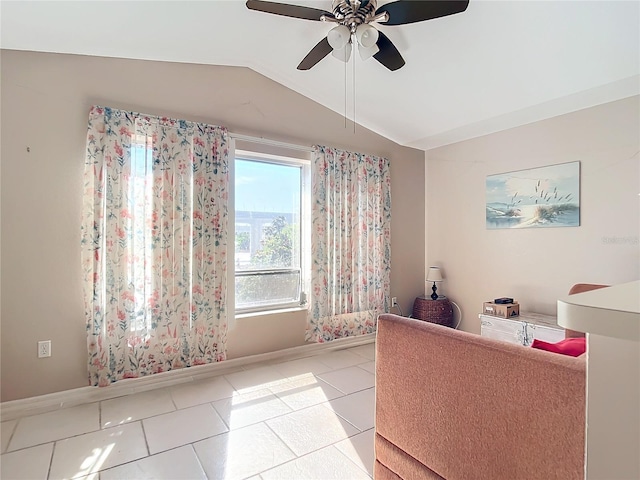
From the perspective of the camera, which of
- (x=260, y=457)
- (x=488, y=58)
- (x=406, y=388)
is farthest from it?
(x=488, y=58)

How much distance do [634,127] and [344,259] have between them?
113 inches

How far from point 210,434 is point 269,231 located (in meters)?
1.97

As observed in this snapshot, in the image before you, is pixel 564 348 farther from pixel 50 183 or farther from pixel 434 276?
pixel 50 183

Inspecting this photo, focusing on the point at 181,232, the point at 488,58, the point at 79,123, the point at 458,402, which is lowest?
the point at 458,402

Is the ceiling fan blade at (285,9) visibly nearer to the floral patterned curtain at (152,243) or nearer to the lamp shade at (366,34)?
the lamp shade at (366,34)

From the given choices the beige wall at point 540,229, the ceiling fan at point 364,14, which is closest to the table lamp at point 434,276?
the beige wall at point 540,229

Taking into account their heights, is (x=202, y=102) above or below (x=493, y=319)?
above

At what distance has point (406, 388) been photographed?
1387 mm

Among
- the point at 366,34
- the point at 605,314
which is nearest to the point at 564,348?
the point at 605,314

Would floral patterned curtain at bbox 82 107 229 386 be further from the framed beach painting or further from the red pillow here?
the framed beach painting

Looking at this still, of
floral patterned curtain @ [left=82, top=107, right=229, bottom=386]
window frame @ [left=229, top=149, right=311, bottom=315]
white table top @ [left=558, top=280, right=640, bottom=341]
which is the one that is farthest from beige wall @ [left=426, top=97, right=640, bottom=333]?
white table top @ [left=558, top=280, right=640, bottom=341]

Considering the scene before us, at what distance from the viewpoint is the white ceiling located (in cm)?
227

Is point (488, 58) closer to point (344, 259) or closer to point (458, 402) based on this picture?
point (344, 259)

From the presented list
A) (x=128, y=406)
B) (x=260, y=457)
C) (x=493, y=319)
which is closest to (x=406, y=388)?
(x=260, y=457)
